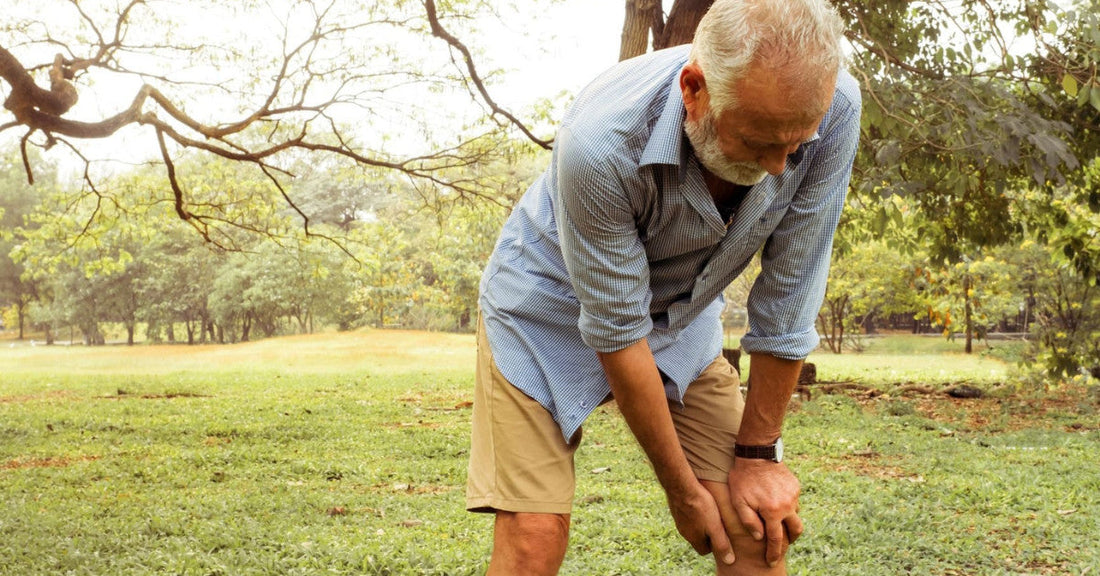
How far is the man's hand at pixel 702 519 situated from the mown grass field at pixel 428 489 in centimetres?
202

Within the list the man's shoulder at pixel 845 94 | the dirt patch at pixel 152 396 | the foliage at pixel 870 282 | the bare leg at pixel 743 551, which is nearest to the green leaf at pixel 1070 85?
the man's shoulder at pixel 845 94

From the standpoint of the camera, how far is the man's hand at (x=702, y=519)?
7.29 feet

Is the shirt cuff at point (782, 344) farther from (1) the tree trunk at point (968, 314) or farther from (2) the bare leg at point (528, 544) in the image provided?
(1) the tree trunk at point (968, 314)

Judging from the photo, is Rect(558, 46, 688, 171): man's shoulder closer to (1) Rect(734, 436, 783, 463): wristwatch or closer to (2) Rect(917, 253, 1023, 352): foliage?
(1) Rect(734, 436, 783, 463): wristwatch

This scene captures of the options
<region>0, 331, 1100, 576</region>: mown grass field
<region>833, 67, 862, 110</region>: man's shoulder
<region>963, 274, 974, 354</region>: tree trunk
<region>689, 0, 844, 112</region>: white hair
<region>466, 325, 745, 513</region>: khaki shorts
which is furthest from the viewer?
<region>963, 274, 974, 354</region>: tree trunk

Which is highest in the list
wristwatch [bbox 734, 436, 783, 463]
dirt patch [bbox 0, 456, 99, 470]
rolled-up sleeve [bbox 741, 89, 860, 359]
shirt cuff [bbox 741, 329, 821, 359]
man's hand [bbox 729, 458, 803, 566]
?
rolled-up sleeve [bbox 741, 89, 860, 359]

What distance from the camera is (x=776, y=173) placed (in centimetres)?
179

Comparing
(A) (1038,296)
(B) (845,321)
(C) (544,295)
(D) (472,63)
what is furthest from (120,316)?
(C) (544,295)

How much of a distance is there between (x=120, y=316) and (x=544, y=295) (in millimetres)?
32099

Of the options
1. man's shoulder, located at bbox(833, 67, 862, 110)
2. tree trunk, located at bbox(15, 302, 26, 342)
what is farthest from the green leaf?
tree trunk, located at bbox(15, 302, 26, 342)

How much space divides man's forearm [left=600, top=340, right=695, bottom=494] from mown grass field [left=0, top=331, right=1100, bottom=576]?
7.39 ft

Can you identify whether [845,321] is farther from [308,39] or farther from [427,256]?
[308,39]

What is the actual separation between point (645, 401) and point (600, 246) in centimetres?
36

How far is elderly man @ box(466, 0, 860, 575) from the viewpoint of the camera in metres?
1.67
